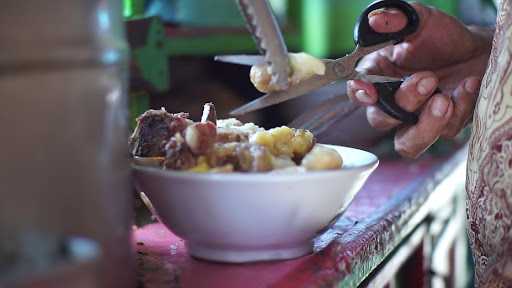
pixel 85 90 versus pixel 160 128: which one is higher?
pixel 85 90

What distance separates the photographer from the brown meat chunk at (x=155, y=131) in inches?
29.0

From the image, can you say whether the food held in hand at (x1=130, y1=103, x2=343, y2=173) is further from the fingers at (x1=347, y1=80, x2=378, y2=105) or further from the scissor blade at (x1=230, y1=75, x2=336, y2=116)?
the fingers at (x1=347, y1=80, x2=378, y2=105)

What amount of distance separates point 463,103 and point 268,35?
437mm

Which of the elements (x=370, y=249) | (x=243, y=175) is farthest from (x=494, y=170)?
(x=243, y=175)

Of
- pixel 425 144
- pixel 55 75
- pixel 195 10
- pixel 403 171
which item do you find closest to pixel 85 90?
pixel 55 75

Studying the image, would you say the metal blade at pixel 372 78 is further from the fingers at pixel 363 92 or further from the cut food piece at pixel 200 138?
the cut food piece at pixel 200 138

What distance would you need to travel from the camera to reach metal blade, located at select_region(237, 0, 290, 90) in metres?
0.63

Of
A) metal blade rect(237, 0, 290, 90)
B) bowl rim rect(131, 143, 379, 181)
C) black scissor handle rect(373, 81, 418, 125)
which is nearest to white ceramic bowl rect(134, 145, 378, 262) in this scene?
bowl rim rect(131, 143, 379, 181)

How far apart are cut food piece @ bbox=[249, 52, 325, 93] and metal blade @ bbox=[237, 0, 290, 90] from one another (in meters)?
0.02

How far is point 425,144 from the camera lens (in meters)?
1.01

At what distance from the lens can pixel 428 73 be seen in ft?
3.17

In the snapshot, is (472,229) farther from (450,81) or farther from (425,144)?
(450,81)

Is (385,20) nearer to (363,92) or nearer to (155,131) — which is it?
(363,92)

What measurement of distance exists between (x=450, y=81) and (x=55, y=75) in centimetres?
82
